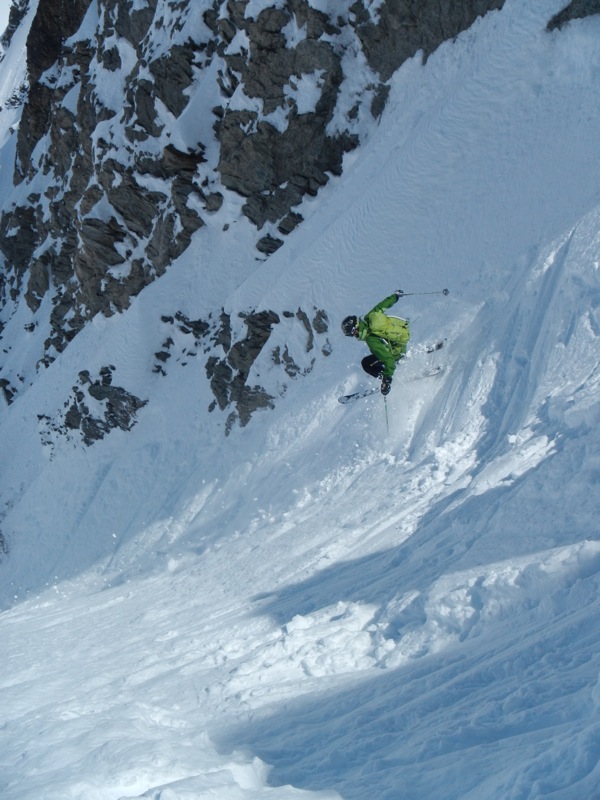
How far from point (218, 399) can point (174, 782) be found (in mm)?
14957

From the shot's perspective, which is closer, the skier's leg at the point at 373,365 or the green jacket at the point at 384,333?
the green jacket at the point at 384,333

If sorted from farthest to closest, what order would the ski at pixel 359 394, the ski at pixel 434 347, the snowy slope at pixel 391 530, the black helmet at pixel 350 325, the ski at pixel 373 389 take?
the ski at pixel 359 394
the ski at pixel 434 347
the ski at pixel 373 389
the black helmet at pixel 350 325
the snowy slope at pixel 391 530

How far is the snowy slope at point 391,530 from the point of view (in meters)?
4.59

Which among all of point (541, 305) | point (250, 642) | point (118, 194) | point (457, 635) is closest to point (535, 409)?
point (541, 305)

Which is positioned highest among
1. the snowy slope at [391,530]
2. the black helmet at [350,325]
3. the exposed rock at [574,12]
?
the exposed rock at [574,12]

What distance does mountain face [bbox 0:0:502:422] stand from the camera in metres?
16.9

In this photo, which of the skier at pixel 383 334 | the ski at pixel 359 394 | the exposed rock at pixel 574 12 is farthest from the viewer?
the ski at pixel 359 394

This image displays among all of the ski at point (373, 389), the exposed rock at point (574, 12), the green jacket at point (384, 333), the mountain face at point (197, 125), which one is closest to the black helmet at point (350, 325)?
the green jacket at point (384, 333)

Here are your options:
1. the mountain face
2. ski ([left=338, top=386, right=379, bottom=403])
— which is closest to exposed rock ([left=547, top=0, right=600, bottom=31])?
the mountain face

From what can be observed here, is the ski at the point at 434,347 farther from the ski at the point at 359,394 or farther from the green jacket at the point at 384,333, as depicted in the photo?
the ski at the point at 359,394

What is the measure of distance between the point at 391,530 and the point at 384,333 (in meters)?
3.23

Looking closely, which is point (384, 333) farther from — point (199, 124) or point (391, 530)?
point (199, 124)

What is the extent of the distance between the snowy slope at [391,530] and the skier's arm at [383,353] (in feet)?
2.60

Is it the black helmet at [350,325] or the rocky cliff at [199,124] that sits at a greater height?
the rocky cliff at [199,124]
